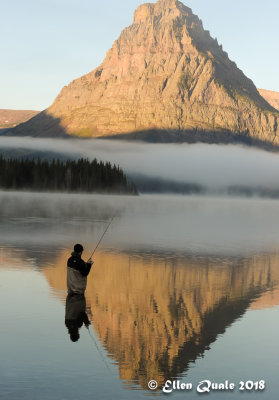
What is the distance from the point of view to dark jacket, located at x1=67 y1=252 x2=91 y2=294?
23812 millimetres

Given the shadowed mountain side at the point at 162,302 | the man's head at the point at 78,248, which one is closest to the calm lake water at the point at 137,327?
the shadowed mountain side at the point at 162,302

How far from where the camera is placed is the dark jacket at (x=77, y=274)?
23.8 m

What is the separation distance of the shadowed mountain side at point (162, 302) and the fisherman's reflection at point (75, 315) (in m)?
0.42

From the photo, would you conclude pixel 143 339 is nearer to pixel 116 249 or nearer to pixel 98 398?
pixel 98 398

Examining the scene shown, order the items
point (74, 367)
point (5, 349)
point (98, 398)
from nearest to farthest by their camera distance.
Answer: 1. point (98, 398)
2. point (74, 367)
3. point (5, 349)

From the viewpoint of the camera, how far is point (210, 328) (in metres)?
19.4

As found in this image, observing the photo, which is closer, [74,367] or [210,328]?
[74,367]

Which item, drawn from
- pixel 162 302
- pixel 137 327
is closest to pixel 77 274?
pixel 162 302

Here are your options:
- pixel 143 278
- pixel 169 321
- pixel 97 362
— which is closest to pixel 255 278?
pixel 143 278

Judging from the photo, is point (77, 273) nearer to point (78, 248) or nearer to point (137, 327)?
point (78, 248)

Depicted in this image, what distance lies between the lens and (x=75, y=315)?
20562 millimetres

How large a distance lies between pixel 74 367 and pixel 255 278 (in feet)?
64.0

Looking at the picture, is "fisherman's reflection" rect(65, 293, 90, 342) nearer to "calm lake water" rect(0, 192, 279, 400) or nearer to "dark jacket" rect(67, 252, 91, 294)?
"calm lake water" rect(0, 192, 279, 400)

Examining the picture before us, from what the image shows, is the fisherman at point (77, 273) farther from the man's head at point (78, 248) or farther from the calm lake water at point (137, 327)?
the calm lake water at point (137, 327)
